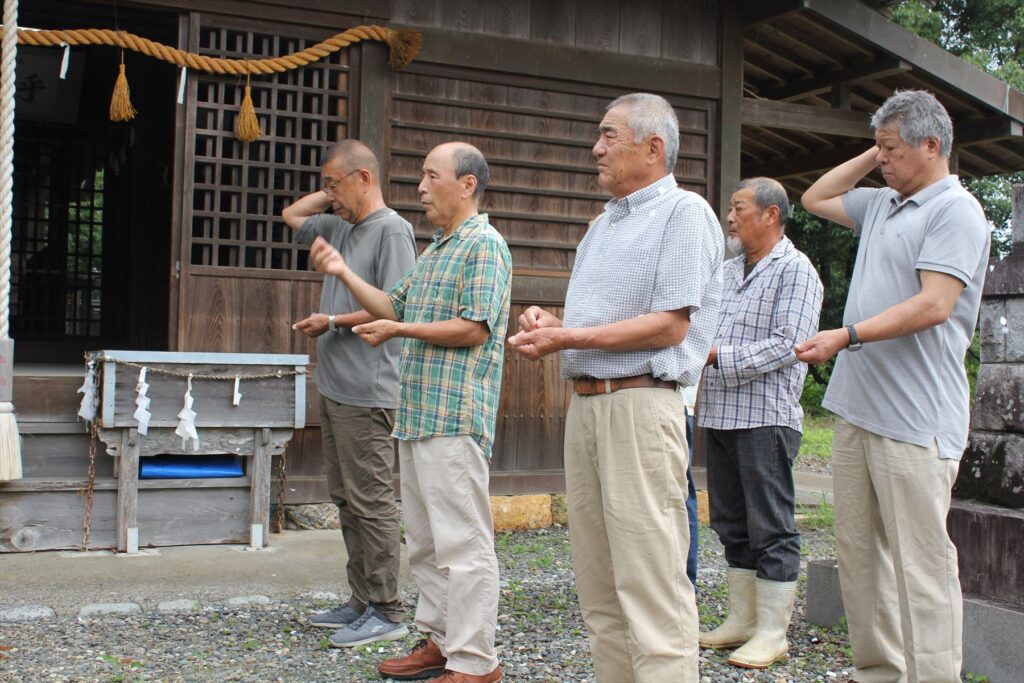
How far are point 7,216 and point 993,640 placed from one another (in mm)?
5238

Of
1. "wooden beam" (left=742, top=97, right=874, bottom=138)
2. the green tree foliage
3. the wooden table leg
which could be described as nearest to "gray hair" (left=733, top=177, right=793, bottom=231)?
the wooden table leg

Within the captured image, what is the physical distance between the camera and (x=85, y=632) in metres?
4.41

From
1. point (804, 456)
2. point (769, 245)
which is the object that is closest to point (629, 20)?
point (769, 245)

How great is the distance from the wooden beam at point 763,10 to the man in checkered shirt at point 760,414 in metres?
3.48

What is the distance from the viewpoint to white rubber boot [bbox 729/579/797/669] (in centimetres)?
413

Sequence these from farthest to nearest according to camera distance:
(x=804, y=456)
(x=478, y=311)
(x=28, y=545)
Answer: (x=804, y=456) → (x=28, y=545) → (x=478, y=311)

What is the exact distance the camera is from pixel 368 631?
4.24 m

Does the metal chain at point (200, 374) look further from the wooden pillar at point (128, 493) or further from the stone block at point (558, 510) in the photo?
the stone block at point (558, 510)

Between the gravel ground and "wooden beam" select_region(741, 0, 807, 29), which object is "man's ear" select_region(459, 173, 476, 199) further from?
"wooden beam" select_region(741, 0, 807, 29)

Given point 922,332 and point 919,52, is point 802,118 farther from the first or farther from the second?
point 922,332

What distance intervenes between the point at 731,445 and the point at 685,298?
159 centimetres

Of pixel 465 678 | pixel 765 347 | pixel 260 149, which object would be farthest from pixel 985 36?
pixel 465 678

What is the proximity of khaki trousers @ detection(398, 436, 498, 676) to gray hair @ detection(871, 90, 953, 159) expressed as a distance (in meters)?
1.76

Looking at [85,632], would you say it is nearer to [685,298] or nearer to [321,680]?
[321,680]
